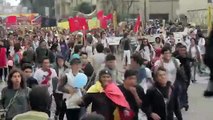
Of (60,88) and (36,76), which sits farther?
(36,76)

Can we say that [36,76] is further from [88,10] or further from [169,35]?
[88,10]

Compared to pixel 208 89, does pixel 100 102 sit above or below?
below

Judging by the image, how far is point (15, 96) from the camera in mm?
6613

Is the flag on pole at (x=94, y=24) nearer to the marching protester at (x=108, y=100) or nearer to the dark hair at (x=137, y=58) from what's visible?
the dark hair at (x=137, y=58)

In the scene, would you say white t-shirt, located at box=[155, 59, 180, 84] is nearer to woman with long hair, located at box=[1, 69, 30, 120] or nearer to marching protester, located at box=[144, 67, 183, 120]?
marching protester, located at box=[144, 67, 183, 120]

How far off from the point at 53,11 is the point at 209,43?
365 feet

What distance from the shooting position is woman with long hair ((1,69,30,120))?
21.5 ft

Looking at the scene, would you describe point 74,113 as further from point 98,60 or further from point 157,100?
point 98,60

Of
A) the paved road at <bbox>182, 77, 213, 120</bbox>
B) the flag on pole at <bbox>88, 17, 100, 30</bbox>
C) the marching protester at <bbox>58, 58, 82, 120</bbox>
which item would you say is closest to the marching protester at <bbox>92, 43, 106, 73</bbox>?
the paved road at <bbox>182, 77, 213, 120</bbox>

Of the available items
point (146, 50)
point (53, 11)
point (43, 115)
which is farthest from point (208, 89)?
point (53, 11)

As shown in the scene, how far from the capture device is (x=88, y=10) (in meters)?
83.8

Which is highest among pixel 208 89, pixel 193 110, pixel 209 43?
pixel 209 43

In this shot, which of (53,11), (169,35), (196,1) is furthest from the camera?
(53,11)

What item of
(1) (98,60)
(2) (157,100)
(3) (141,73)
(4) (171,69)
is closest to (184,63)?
(1) (98,60)
